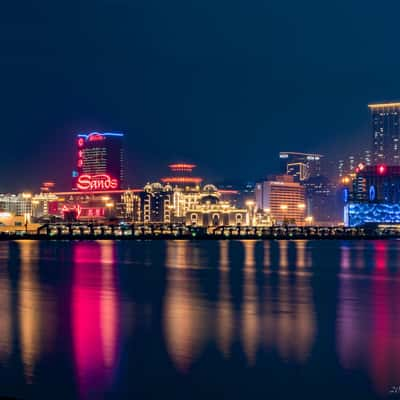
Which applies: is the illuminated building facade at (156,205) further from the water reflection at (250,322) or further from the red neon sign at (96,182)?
the water reflection at (250,322)

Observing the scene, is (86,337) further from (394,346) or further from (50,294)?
(50,294)

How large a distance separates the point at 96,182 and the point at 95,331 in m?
176

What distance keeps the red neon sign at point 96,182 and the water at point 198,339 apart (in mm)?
158702

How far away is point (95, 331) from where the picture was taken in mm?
18297

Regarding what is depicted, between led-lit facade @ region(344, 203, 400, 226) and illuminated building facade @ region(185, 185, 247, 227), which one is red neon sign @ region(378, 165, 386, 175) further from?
illuminated building facade @ region(185, 185, 247, 227)

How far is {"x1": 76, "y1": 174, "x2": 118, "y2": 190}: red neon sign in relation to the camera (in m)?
191

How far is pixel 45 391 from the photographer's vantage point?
1238 cm

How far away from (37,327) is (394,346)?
26.5 feet

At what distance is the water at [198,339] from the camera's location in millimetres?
12875

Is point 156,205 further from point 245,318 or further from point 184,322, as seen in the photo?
point 184,322

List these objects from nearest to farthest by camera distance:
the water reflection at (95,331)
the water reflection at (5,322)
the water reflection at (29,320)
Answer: the water reflection at (95,331)
the water reflection at (29,320)
the water reflection at (5,322)

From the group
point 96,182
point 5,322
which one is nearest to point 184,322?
point 5,322

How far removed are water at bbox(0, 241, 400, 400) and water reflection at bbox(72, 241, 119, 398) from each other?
30mm

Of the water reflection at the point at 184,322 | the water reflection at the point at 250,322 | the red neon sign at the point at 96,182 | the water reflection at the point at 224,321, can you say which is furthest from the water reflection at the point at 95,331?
the red neon sign at the point at 96,182
